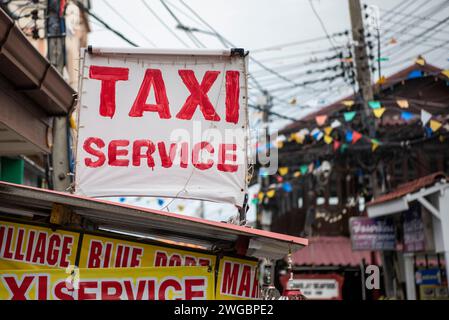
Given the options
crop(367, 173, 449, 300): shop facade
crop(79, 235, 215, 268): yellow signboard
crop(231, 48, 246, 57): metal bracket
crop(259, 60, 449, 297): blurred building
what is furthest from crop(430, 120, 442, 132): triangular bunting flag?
crop(79, 235, 215, 268): yellow signboard

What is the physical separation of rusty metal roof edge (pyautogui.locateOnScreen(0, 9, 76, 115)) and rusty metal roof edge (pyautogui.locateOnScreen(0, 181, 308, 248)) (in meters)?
2.01

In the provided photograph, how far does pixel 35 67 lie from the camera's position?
679cm

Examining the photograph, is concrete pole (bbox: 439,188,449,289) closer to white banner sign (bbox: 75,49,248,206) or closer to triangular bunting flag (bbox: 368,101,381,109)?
triangular bunting flag (bbox: 368,101,381,109)

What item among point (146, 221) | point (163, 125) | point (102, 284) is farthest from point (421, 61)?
point (102, 284)

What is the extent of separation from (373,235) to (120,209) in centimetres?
1355

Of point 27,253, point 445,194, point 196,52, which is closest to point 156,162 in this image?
point 196,52

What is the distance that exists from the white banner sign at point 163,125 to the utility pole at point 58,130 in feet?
9.28

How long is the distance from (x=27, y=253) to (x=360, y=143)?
51.6 feet

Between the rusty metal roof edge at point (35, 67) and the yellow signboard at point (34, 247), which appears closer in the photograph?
the yellow signboard at point (34, 247)

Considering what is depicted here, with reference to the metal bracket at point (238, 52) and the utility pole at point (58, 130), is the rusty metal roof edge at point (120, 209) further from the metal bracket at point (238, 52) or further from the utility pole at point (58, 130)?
the utility pole at point (58, 130)

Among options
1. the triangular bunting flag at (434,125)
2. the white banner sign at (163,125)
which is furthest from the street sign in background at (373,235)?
the white banner sign at (163,125)

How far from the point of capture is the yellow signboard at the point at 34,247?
4828 mm

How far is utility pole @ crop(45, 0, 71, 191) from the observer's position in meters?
9.10

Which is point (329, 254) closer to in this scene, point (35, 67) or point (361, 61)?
point (361, 61)
